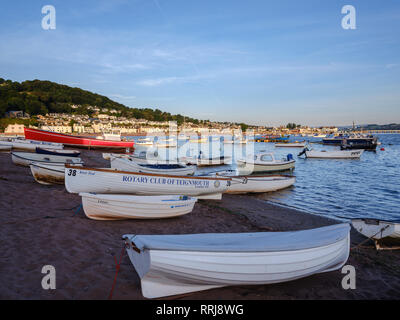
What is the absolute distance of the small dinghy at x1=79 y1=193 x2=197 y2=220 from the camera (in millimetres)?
8211

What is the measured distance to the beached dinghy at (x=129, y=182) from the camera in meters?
10.2

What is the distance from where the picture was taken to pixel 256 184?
55.3ft

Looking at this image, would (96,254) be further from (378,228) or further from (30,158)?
(30,158)

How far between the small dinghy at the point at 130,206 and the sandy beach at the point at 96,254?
0.85 ft

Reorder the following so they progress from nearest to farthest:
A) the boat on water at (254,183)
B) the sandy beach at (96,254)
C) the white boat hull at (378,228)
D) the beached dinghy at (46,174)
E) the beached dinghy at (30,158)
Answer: the sandy beach at (96,254), the white boat hull at (378,228), the beached dinghy at (46,174), the boat on water at (254,183), the beached dinghy at (30,158)

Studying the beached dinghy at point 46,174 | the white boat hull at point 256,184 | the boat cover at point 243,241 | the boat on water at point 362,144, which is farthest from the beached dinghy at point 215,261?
the boat on water at point 362,144

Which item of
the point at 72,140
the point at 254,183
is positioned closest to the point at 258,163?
the point at 254,183

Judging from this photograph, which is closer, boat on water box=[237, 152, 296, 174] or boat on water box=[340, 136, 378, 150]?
boat on water box=[237, 152, 296, 174]

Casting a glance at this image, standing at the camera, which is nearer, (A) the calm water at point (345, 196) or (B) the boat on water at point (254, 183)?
(A) the calm water at point (345, 196)

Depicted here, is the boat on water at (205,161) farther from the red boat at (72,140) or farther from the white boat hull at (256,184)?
the white boat hull at (256,184)

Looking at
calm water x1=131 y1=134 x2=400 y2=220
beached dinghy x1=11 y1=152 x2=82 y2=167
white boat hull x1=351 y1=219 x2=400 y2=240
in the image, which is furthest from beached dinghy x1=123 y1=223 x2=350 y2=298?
beached dinghy x1=11 y1=152 x2=82 y2=167

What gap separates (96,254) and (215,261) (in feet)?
10.4

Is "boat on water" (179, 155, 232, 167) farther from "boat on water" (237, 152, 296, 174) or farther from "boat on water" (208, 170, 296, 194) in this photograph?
"boat on water" (208, 170, 296, 194)
